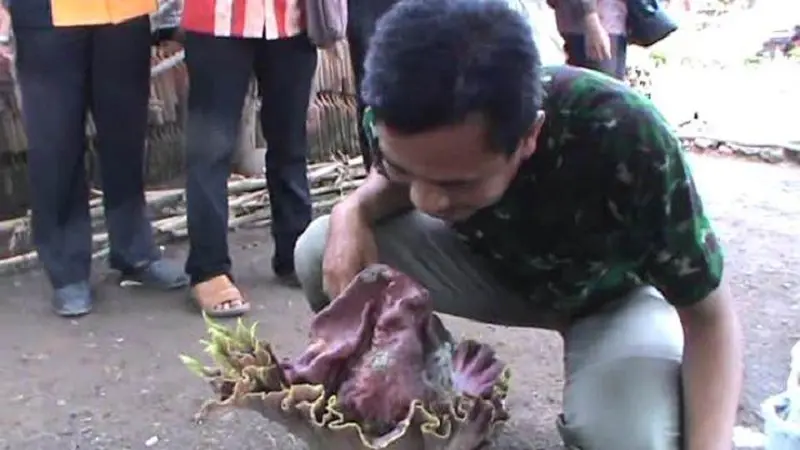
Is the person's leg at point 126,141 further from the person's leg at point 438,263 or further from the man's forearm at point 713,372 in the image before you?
the man's forearm at point 713,372

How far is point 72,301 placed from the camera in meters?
2.62

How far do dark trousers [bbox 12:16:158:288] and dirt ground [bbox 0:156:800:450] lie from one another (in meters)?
0.16

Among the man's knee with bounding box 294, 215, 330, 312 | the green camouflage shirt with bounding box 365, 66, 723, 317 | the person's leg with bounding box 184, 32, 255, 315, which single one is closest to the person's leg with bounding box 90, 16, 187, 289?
the person's leg with bounding box 184, 32, 255, 315

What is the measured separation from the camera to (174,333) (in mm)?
2484

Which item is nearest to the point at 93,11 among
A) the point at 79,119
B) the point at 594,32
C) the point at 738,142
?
the point at 79,119

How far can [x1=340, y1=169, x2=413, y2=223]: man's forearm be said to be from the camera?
5.37 feet

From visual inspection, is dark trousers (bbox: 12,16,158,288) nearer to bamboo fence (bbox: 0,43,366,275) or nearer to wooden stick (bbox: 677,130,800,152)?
bamboo fence (bbox: 0,43,366,275)

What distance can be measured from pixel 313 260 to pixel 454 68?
632mm

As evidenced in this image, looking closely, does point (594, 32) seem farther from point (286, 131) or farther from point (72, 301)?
point (72, 301)

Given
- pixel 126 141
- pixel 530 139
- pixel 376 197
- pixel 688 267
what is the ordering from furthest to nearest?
pixel 126 141
pixel 376 197
pixel 688 267
pixel 530 139

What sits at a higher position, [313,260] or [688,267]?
[688,267]

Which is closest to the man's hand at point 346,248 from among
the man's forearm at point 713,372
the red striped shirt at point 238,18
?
the man's forearm at point 713,372

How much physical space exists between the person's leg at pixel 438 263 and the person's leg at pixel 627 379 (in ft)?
0.39

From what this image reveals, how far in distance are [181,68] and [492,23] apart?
2.30m
